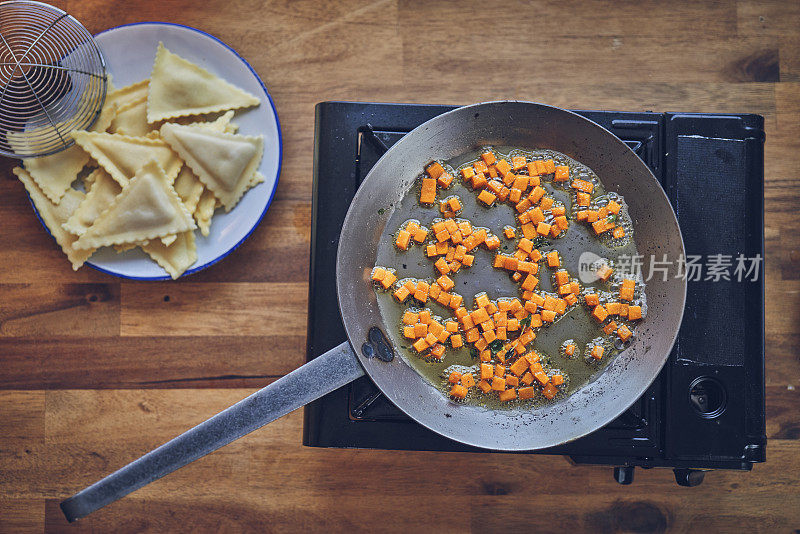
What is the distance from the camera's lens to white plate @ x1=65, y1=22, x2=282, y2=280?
1.53 metres

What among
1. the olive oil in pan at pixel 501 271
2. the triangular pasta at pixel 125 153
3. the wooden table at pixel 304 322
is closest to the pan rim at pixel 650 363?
the olive oil in pan at pixel 501 271

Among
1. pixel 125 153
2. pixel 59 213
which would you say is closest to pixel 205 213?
pixel 125 153

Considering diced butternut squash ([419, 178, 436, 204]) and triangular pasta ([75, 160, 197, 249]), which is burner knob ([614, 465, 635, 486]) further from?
triangular pasta ([75, 160, 197, 249])

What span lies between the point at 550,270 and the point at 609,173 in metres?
0.26

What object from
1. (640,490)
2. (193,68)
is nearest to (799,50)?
(640,490)

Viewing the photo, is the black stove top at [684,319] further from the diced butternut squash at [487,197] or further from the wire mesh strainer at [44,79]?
the wire mesh strainer at [44,79]

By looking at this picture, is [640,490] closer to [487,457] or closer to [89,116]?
[487,457]

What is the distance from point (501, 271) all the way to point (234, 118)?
0.87 m

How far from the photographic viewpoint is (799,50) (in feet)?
5.43

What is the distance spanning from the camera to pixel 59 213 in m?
1.55

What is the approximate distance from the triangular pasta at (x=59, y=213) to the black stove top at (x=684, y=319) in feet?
2.48

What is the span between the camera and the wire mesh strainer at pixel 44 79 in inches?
60.9

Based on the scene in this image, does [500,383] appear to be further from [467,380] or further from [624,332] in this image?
[624,332]

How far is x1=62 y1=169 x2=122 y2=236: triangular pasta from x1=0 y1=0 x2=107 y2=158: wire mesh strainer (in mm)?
125
